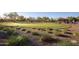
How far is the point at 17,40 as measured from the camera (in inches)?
70.0

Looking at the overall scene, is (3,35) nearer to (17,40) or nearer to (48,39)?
(17,40)

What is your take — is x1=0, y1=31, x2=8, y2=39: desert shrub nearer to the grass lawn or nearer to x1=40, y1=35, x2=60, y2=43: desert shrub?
the grass lawn

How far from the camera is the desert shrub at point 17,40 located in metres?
1.77

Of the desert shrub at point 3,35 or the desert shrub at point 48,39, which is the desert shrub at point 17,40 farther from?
the desert shrub at point 48,39

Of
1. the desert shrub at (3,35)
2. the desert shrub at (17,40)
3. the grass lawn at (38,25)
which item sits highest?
the grass lawn at (38,25)

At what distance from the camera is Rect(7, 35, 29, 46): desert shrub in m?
1.77

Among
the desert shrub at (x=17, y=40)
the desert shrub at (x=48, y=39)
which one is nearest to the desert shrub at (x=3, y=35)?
the desert shrub at (x=17, y=40)

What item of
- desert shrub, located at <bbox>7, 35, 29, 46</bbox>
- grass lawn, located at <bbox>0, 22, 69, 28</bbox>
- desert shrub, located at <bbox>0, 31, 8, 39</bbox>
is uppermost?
grass lawn, located at <bbox>0, 22, 69, 28</bbox>

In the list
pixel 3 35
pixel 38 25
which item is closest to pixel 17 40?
pixel 3 35

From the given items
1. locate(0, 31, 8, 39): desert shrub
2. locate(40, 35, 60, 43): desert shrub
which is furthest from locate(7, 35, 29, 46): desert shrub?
locate(40, 35, 60, 43): desert shrub
